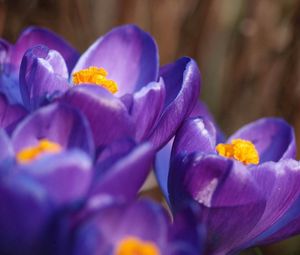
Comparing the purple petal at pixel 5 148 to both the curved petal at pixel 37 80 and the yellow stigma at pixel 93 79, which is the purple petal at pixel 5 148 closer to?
the curved petal at pixel 37 80

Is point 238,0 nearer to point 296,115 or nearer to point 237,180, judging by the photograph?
point 296,115

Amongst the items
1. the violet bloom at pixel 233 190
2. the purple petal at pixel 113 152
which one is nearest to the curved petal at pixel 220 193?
the violet bloom at pixel 233 190

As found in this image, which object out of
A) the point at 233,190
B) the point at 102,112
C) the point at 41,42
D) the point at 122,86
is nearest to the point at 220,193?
the point at 233,190

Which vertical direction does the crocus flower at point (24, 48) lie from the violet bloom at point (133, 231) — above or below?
below

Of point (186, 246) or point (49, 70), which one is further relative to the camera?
point (49, 70)

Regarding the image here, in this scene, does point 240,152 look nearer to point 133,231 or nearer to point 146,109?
point 146,109

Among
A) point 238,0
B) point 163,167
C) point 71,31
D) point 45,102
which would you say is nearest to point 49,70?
point 45,102

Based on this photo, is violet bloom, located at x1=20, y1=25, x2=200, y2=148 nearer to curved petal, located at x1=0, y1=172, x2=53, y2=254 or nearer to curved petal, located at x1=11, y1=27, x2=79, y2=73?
curved petal, located at x1=11, y1=27, x2=79, y2=73
